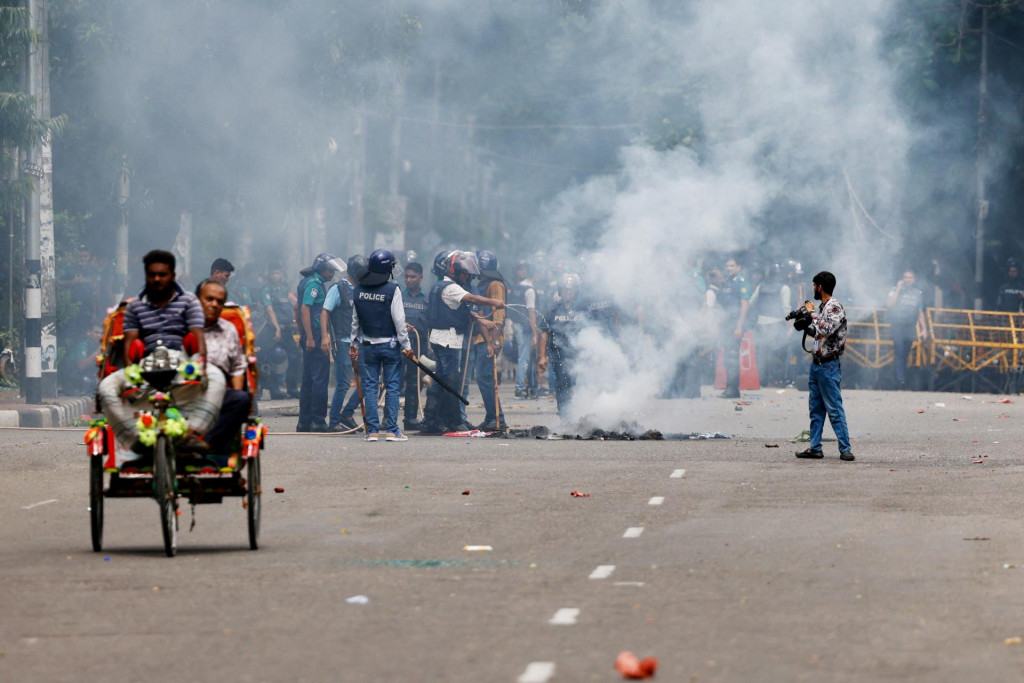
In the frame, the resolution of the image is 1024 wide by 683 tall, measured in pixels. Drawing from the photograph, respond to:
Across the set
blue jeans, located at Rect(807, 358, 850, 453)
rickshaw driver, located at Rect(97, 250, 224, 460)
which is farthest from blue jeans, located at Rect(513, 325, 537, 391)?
rickshaw driver, located at Rect(97, 250, 224, 460)

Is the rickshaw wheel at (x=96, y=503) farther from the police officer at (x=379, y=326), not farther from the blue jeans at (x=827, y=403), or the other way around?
the police officer at (x=379, y=326)

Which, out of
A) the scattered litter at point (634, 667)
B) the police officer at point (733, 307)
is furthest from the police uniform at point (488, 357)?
the scattered litter at point (634, 667)

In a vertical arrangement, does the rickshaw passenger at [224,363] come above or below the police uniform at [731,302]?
below

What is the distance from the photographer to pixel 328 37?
2489 cm

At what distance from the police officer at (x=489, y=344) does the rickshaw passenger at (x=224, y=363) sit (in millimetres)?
6915

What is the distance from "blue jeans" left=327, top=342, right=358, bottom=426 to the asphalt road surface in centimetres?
322

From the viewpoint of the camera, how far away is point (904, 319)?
24453 millimetres

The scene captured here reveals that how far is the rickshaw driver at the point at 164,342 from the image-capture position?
818 centimetres

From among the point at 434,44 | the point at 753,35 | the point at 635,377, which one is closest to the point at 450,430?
the point at 635,377

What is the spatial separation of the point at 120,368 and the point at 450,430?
780cm

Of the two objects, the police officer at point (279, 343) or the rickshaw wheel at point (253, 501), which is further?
the police officer at point (279, 343)

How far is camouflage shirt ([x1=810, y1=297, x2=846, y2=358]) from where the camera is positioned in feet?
43.2

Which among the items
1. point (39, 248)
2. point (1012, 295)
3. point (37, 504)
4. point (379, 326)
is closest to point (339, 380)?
point (379, 326)

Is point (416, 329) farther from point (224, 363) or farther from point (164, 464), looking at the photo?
point (164, 464)
